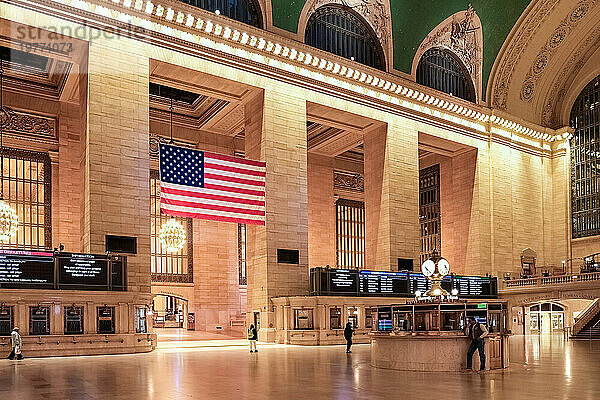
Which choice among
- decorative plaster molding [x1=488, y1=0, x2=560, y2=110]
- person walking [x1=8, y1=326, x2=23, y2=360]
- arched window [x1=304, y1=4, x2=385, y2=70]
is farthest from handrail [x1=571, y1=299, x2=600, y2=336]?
person walking [x1=8, y1=326, x2=23, y2=360]

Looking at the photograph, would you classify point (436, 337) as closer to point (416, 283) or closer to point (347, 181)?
point (416, 283)

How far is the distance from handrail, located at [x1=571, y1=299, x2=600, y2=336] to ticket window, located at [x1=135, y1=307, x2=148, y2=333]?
17.6 meters

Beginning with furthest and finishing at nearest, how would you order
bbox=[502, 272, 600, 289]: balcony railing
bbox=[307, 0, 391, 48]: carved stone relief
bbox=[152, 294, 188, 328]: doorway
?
bbox=[152, 294, 188, 328]: doorway < bbox=[502, 272, 600, 289]: balcony railing < bbox=[307, 0, 391, 48]: carved stone relief

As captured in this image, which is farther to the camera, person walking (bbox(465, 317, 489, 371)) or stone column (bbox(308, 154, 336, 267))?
stone column (bbox(308, 154, 336, 267))

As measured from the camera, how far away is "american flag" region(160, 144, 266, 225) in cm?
1934

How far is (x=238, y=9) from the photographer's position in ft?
73.3

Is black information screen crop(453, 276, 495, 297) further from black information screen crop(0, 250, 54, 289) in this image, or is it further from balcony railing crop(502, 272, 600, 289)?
black information screen crop(0, 250, 54, 289)

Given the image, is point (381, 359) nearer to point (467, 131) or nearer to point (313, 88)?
point (313, 88)

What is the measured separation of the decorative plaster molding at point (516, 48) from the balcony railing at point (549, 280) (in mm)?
8023

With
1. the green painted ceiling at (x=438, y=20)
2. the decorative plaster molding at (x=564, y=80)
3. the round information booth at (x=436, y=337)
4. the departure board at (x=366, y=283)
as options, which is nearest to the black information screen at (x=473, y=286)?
the departure board at (x=366, y=283)

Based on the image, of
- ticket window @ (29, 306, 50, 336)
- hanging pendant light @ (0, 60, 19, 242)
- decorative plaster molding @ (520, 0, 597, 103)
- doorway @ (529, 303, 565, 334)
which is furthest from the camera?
doorway @ (529, 303, 565, 334)

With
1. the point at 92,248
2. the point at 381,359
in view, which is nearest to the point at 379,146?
the point at 92,248

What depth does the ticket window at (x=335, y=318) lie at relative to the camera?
21578 millimetres

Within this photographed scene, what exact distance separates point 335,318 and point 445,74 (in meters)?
13.0
